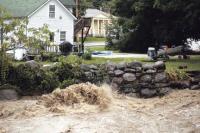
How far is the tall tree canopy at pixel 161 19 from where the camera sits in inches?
975

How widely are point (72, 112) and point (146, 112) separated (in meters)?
2.14

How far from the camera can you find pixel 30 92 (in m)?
18.5

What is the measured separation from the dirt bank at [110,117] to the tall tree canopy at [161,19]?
26.9 feet

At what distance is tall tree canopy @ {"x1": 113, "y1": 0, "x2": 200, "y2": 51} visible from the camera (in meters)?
24.8

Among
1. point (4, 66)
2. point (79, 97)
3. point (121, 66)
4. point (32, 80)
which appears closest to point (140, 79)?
point (121, 66)

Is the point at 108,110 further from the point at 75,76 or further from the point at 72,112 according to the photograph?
the point at 75,76

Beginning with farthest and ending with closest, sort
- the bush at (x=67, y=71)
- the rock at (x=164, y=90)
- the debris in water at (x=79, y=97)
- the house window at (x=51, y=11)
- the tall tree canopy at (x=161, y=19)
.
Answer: the house window at (x=51, y=11)
the tall tree canopy at (x=161, y=19)
the bush at (x=67, y=71)
the rock at (x=164, y=90)
the debris in water at (x=79, y=97)

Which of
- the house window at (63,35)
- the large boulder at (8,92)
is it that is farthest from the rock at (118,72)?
the house window at (63,35)

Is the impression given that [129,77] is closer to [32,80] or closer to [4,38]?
[32,80]

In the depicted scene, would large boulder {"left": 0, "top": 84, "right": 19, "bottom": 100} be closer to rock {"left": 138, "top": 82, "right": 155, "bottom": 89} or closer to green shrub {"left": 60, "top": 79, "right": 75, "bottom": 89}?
green shrub {"left": 60, "top": 79, "right": 75, "bottom": 89}

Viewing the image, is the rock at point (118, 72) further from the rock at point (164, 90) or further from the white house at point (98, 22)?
the white house at point (98, 22)

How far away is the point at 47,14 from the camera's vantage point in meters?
45.2

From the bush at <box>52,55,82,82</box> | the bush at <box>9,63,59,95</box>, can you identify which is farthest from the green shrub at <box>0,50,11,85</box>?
the bush at <box>52,55,82,82</box>

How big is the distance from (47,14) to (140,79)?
27.7m
